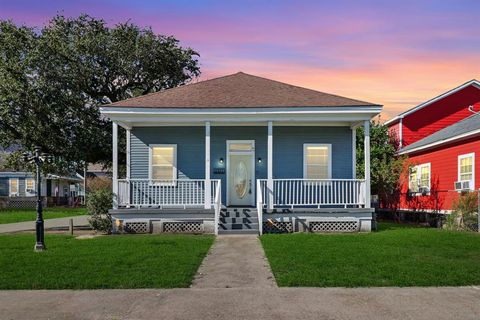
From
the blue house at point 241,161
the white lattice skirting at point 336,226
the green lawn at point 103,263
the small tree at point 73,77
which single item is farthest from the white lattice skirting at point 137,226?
the small tree at point 73,77

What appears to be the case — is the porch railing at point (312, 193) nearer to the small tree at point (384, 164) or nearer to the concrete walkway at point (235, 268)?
the concrete walkway at point (235, 268)

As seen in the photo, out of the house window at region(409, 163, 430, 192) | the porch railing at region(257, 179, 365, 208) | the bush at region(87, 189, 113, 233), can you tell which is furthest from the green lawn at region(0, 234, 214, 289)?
the house window at region(409, 163, 430, 192)

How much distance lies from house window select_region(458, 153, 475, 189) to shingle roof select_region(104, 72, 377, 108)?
16.8 ft

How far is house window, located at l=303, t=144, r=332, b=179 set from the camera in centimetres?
1881

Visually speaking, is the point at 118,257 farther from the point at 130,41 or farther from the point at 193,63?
the point at 193,63

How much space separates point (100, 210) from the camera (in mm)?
18094

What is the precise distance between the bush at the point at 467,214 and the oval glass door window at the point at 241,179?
709cm

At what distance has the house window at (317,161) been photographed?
18.8m

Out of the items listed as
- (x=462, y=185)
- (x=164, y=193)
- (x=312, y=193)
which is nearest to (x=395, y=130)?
(x=462, y=185)

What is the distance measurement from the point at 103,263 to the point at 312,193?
846 cm

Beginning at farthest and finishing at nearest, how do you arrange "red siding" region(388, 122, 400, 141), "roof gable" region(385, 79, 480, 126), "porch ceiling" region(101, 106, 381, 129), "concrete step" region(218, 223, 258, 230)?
"red siding" region(388, 122, 400, 141) < "roof gable" region(385, 79, 480, 126) < "porch ceiling" region(101, 106, 381, 129) < "concrete step" region(218, 223, 258, 230)

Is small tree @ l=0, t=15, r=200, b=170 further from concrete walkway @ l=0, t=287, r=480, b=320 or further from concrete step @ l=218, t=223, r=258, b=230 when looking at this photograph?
concrete walkway @ l=0, t=287, r=480, b=320

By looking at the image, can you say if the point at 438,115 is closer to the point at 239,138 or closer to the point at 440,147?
the point at 440,147

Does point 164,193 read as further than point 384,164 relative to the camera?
No
